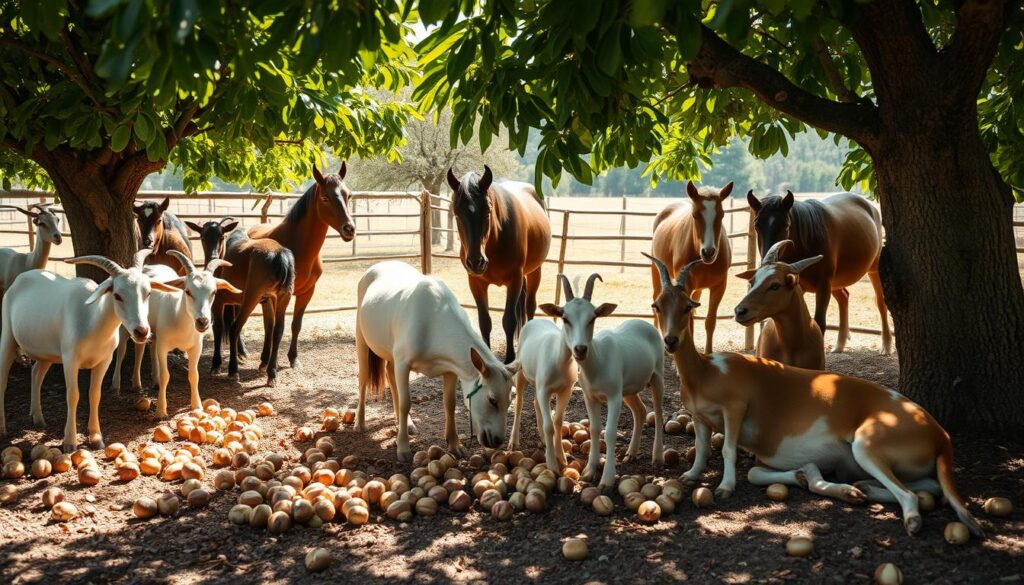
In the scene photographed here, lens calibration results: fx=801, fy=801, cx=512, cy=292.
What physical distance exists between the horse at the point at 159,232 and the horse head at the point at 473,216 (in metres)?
3.01

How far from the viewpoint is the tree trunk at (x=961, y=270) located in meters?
4.67

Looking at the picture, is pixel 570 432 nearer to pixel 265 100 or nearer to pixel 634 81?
pixel 634 81

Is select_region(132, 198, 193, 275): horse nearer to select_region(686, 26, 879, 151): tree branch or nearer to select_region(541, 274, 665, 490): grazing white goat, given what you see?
select_region(541, 274, 665, 490): grazing white goat

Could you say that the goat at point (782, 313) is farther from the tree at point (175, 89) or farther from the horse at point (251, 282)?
the horse at point (251, 282)

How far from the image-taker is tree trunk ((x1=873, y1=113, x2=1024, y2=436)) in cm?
467

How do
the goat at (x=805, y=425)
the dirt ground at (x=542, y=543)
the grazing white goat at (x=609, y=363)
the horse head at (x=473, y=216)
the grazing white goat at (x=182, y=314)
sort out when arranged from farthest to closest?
the horse head at (x=473, y=216)
the grazing white goat at (x=182, y=314)
the grazing white goat at (x=609, y=363)
the goat at (x=805, y=425)
the dirt ground at (x=542, y=543)

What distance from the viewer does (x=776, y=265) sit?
4.98m

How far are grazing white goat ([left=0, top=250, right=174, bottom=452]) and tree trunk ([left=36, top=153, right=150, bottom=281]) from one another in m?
1.27

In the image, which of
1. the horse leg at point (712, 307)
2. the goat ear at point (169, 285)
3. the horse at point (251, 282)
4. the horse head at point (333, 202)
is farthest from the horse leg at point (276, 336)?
the horse leg at point (712, 307)

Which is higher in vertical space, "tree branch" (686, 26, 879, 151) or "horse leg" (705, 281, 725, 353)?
"tree branch" (686, 26, 879, 151)

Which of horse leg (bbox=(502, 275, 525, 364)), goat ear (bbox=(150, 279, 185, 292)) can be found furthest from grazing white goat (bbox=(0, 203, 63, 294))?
horse leg (bbox=(502, 275, 525, 364))

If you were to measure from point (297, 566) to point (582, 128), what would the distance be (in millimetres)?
2745

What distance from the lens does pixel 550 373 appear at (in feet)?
15.5

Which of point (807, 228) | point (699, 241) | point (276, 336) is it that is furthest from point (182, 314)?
point (807, 228)
